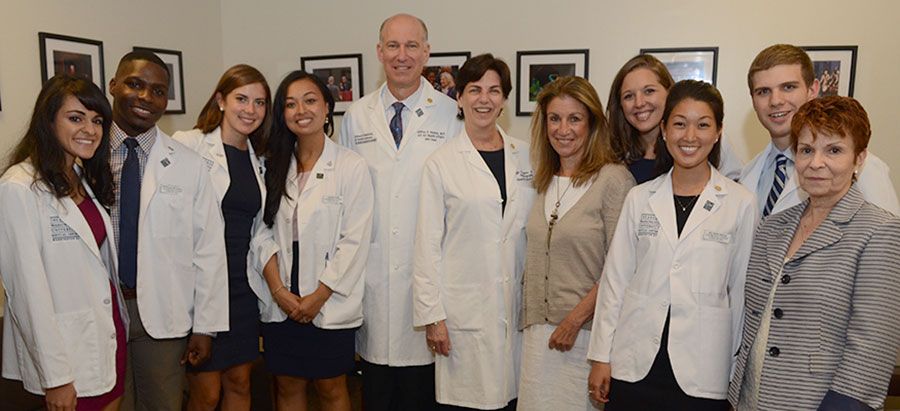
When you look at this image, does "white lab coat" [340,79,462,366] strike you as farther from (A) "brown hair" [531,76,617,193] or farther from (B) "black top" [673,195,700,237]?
(B) "black top" [673,195,700,237]

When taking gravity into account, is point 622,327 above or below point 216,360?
above

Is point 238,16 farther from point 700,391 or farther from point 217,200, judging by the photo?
point 700,391

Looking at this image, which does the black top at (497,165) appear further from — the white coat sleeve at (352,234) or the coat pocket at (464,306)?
the white coat sleeve at (352,234)

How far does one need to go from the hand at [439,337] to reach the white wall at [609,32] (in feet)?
6.78

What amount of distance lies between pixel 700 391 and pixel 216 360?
1843mm

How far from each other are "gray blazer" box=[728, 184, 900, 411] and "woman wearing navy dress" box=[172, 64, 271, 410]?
1.93 meters

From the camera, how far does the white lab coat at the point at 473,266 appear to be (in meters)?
2.44

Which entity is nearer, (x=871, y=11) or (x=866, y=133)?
(x=866, y=133)

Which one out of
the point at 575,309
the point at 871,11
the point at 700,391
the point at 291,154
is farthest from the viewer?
the point at 871,11

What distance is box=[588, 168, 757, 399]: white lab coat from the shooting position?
1.92 meters

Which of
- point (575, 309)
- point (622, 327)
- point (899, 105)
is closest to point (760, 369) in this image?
point (622, 327)

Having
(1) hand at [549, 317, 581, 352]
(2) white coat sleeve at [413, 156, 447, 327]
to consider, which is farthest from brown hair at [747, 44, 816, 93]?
(2) white coat sleeve at [413, 156, 447, 327]

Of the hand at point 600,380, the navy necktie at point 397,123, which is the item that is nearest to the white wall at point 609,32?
the navy necktie at point 397,123

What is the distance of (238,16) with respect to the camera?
463 cm
